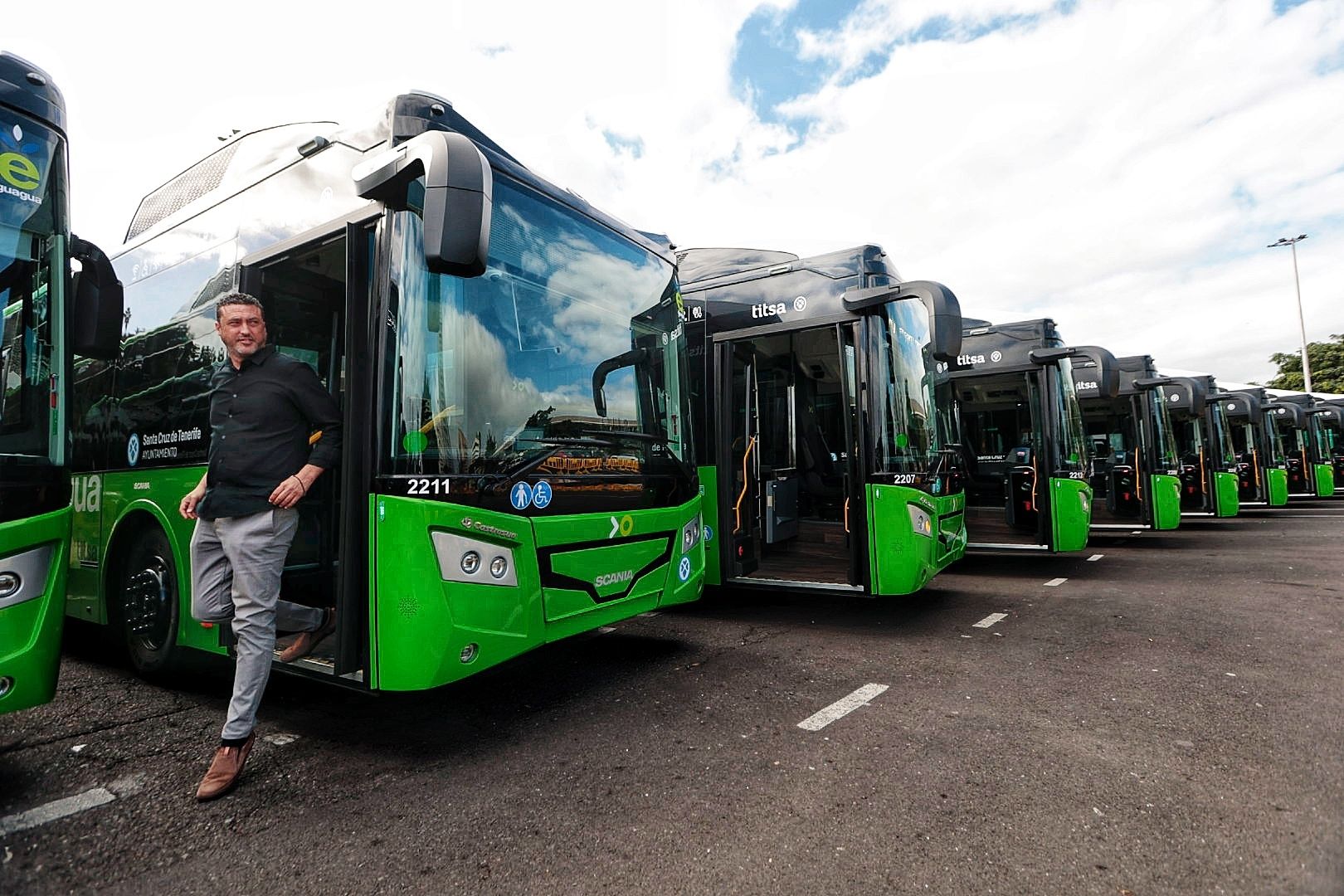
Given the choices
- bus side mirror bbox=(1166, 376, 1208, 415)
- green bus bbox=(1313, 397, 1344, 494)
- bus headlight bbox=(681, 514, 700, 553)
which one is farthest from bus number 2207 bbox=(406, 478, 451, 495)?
green bus bbox=(1313, 397, 1344, 494)

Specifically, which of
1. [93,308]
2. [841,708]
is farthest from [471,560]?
[93,308]

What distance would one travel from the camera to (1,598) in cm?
271

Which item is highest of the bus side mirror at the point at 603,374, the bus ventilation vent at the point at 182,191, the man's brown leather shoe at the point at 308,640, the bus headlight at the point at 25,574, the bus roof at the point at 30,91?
the bus ventilation vent at the point at 182,191

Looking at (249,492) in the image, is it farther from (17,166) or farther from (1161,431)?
(1161,431)

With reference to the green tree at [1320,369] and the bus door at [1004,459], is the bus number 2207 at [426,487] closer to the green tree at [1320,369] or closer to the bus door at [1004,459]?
the bus door at [1004,459]

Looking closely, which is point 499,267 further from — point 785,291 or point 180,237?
point 785,291

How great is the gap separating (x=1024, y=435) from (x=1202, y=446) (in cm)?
500

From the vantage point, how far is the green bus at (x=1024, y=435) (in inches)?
326

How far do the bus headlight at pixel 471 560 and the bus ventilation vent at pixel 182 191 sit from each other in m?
3.15

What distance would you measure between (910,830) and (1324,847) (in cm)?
135

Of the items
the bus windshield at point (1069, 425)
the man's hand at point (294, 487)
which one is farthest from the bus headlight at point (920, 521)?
the man's hand at point (294, 487)

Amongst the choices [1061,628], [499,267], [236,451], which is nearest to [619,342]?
[499,267]

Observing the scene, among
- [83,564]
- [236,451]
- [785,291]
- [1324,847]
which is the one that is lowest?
[1324,847]

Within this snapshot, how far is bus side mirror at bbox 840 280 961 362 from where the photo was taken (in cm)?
512
